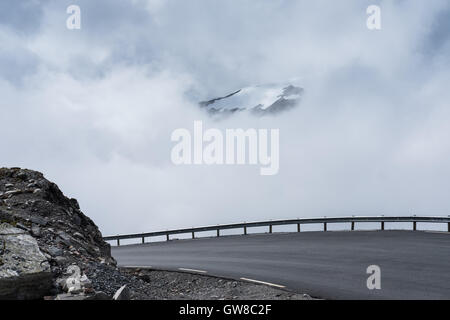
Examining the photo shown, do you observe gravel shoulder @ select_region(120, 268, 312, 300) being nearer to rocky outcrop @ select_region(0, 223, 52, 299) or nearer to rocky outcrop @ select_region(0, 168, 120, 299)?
rocky outcrop @ select_region(0, 168, 120, 299)

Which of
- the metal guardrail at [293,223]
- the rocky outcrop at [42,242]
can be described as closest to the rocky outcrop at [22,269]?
the rocky outcrop at [42,242]

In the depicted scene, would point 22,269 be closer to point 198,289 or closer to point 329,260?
point 198,289

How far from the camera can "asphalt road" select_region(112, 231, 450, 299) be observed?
11180 mm

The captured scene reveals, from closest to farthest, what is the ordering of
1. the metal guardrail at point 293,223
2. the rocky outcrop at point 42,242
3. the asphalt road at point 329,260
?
the rocky outcrop at point 42,242, the asphalt road at point 329,260, the metal guardrail at point 293,223

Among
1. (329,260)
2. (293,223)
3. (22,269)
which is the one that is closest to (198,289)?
(329,260)

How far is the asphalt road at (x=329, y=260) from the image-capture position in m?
11.2

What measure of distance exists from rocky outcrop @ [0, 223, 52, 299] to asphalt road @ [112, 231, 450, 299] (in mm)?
6367

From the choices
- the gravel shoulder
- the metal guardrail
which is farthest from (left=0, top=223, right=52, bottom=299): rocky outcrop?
the metal guardrail

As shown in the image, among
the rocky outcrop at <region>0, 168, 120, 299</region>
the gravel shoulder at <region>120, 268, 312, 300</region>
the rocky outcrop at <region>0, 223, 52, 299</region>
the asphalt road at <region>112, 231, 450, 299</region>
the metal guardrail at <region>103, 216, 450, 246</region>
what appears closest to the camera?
the rocky outcrop at <region>0, 223, 52, 299</region>

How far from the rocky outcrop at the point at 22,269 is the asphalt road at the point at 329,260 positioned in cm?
637

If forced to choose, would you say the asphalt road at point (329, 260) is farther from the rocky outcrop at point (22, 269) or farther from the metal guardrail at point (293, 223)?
the rocky outcrop at point (22, 269)
